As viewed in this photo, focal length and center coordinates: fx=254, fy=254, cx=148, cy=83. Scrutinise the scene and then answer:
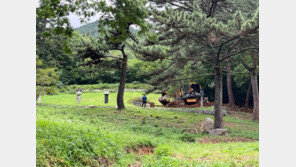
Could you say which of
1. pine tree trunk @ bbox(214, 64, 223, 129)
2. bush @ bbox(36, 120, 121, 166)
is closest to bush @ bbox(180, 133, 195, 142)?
pine tree trunk @ bbox(214, 64, 223, 129)

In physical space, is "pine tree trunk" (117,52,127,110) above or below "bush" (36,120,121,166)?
above

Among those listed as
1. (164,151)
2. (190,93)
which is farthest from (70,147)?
(190,93)

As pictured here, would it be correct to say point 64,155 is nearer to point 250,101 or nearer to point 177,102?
point 177,102

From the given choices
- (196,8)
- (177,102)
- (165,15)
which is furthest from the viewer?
(177,102)

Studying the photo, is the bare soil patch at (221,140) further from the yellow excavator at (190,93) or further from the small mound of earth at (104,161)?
the yellow excavator at (190,93)

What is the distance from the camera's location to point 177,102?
72.6ft

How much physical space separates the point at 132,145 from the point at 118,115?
7.58 m

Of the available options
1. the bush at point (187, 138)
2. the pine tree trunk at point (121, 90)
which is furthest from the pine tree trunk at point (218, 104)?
the pine tree trunk at point (121, 90)

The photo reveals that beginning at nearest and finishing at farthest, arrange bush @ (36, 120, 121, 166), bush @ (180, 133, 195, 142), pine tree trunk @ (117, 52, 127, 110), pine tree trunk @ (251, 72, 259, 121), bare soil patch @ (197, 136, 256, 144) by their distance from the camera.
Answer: bush @ (36, 120, 121, 166)
bush @ (180, 133, 195, 142)
bare soil patch @ (197, 136, 256, 144)
pine tree trunk @ (251, 72, 259, 121)
pine tree trunk @ (117, 52, 127, 110)

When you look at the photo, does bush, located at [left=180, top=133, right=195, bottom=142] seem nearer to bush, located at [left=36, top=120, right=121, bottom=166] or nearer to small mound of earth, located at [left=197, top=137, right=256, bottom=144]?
small mound of earth, located at [left=197, top=137, right=256, bottom=144]

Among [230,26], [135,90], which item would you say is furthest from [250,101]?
[230,26]

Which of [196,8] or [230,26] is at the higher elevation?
[196,8]

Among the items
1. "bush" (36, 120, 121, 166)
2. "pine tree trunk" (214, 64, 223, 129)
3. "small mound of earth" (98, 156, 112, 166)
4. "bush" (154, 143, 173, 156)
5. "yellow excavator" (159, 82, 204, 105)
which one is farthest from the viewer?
"yellow excavator" (159, 82, 204, 105)

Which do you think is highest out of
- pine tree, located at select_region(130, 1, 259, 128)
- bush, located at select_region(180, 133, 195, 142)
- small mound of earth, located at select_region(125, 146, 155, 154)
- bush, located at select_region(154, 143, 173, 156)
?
pine tree, located at select_region(130, 1, 259, 128)
